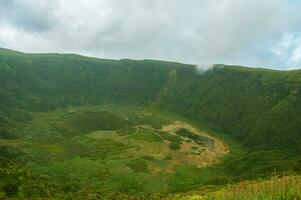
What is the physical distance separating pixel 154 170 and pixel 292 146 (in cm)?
6071

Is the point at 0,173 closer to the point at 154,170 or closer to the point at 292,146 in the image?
the point at 154,170

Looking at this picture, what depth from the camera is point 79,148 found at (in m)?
190

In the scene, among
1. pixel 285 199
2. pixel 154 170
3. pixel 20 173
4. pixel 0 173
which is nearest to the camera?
pixel 285 199

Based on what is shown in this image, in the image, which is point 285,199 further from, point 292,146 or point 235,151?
point 235,151

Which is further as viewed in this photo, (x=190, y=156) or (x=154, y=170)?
(x=190, y=156)

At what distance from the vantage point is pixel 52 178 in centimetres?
14125

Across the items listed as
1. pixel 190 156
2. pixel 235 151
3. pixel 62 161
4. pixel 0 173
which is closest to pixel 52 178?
pixel 62 161

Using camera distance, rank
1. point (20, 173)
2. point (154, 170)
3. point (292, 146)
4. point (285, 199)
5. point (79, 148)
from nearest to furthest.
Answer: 1. point (285, 199)
2. point (20, 173)
3. point (154, 170)
4. point (292, 146)
5. point (79, 148)

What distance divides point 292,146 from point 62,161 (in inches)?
3824

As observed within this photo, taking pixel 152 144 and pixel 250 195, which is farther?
pixel 152 144

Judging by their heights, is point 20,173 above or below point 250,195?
→ below

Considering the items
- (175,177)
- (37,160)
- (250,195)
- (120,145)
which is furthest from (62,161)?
(250,195)

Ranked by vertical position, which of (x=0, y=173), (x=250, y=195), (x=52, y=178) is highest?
(x=250, y=195)

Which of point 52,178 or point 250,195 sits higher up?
point 250,195
